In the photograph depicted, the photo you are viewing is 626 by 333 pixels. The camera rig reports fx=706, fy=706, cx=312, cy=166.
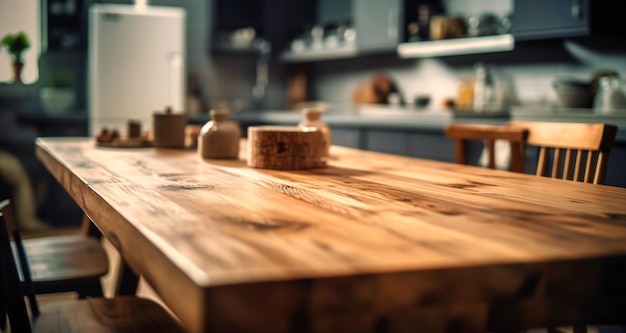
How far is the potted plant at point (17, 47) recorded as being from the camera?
4.91 m

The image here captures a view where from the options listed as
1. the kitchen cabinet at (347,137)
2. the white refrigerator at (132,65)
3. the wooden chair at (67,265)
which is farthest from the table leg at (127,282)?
the white refrigerator at (132,65)

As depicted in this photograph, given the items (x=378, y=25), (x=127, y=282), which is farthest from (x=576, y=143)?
(x=378, y=25)

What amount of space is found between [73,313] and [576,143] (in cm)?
135

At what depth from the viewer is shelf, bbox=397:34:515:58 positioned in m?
3.89

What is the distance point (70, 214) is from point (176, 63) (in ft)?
4.46

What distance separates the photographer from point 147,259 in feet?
2.77

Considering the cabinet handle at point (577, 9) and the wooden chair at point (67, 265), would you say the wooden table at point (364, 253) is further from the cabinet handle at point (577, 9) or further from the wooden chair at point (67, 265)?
the cabinet handle at point (577, 9)

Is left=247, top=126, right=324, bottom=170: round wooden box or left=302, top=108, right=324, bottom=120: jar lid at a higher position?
left=302, top=108, right=324, bottom=120: jar lid

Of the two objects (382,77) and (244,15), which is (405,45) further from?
(244,15)

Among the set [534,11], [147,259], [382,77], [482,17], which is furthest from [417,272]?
[382,77]

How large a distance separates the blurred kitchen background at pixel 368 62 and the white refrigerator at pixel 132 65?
0.17 metres

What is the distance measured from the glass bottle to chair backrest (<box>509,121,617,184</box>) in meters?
0.88

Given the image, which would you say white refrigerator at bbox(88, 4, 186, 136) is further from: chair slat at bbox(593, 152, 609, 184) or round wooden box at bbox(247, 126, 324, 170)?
chair slat at bbox(593, 152, 609, 184)

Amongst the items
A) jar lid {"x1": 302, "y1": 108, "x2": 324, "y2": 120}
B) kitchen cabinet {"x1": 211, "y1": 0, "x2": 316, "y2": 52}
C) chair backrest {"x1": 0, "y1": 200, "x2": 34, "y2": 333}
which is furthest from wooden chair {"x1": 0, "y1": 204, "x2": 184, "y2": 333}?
kitchen cabinet {"x1": 211, "y1": 0, "x2": 316, "y2": 52}
